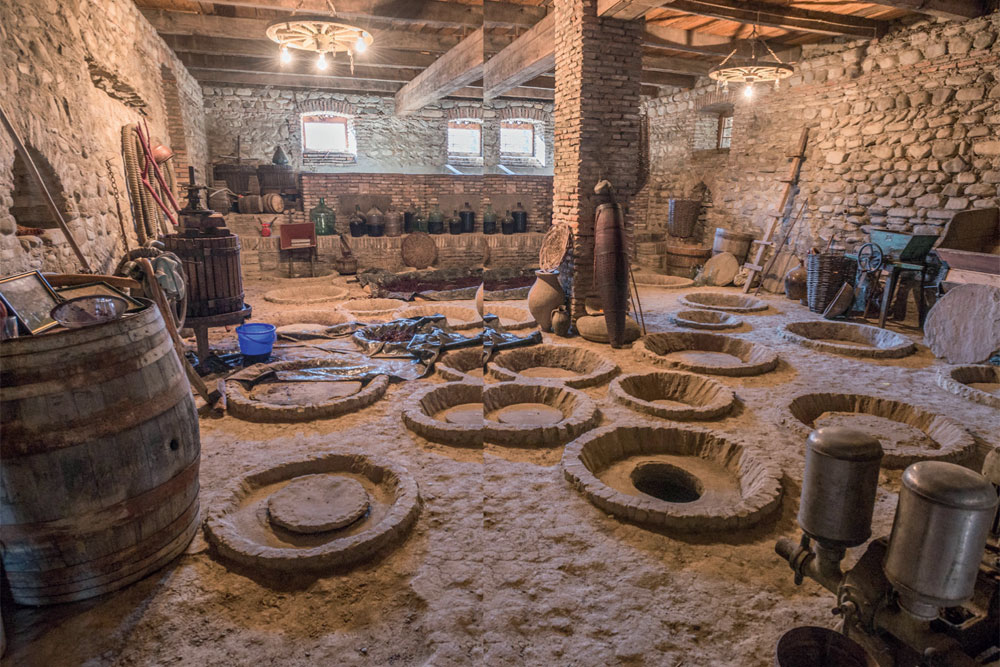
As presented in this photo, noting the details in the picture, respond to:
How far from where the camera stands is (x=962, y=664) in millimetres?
1468

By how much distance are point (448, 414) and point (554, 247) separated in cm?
321

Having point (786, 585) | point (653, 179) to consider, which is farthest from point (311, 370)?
point (653, 179)

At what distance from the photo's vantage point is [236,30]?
28.7 ft

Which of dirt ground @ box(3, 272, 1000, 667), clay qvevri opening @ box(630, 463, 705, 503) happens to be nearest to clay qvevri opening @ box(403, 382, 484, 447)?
dirt ground @ box(3, 272, 1000, 667)

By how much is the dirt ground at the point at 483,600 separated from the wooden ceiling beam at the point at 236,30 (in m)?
7.90

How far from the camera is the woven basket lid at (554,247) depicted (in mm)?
6832

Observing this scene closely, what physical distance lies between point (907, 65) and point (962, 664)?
8.74m

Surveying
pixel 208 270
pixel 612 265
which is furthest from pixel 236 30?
pixel 612 265

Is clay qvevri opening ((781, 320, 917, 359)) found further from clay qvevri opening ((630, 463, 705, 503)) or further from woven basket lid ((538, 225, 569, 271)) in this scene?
clay qvevri opening ((630, 463, 705, 503))

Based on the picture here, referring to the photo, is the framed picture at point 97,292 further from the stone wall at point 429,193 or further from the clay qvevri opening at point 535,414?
the stone wall at point 429,193

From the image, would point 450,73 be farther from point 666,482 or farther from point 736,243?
point 666,482

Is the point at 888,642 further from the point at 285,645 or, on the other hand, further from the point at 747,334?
the point at 747,334

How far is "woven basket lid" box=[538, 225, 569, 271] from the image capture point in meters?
6.83

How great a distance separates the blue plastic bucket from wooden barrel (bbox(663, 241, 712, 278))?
8123 mm
